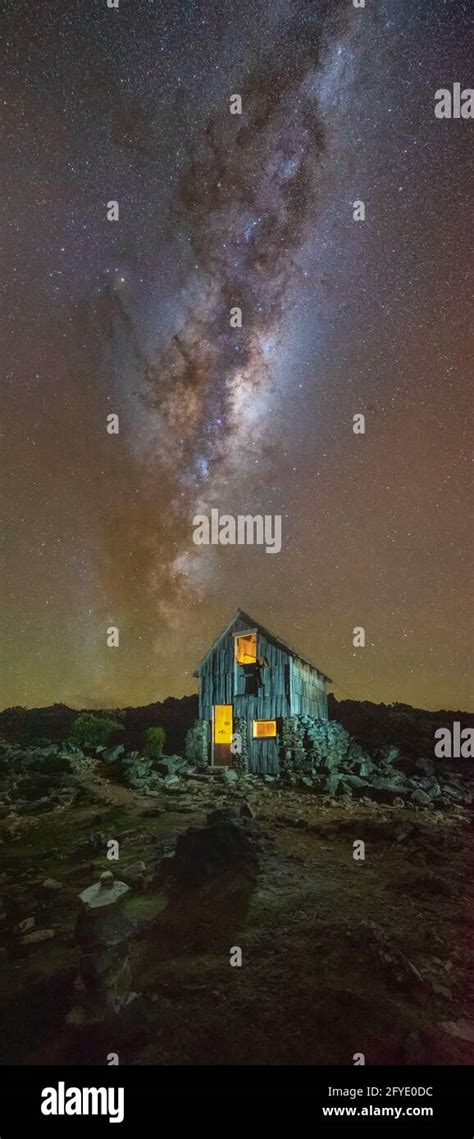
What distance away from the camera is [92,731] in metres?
29.2

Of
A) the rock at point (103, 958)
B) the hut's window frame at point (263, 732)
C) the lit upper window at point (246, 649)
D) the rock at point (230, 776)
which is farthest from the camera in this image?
the lit upper window at point (246, 649)

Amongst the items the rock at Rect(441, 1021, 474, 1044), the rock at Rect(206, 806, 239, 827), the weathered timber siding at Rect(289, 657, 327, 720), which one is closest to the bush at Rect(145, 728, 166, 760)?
the weathered timber siding at Rect(289, 657, 327, 720)

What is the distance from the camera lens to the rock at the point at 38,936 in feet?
24.6

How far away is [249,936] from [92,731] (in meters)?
23.3

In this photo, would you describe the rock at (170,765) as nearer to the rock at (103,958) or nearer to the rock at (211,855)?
the rock at (211,855)

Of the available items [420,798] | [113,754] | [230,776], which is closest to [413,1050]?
[420,798]

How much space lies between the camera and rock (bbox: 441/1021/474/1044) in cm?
591

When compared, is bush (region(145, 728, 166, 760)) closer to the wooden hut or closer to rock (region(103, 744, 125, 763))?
rock (region(103, 744, 125, 763))

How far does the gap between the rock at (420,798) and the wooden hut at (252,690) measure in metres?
5.89

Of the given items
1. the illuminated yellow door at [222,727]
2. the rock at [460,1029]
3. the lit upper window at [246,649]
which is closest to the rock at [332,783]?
the lit upper window at [246,649]

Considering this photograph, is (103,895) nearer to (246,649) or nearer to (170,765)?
(170,765)

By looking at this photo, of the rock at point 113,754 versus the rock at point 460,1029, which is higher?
the rock at point 460,1029

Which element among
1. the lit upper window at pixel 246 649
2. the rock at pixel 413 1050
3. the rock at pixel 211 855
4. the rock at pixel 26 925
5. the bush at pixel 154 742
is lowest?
the bush at pixel 154 742

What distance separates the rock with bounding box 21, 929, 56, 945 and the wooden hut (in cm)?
1442
